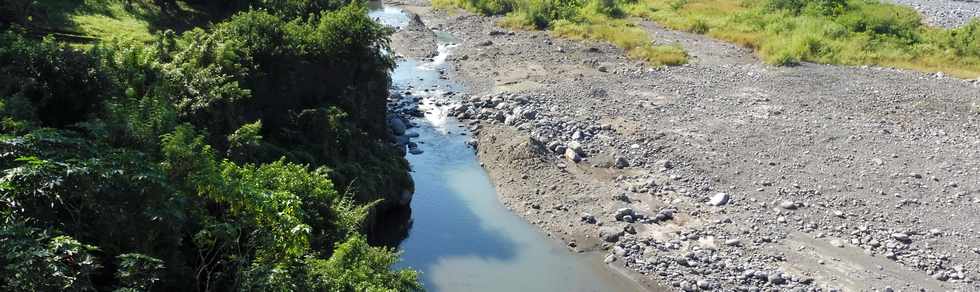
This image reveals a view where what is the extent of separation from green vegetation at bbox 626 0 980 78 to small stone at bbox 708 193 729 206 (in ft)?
67.1

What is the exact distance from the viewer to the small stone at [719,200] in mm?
26228

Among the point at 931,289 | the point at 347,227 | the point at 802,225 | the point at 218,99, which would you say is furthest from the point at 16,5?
the point at 931,289

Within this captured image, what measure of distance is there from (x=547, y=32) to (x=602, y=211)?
97.8 feet

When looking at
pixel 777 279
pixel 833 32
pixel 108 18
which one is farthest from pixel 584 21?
pixel 777 279

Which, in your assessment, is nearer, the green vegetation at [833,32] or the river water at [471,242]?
the river water at [471,242]

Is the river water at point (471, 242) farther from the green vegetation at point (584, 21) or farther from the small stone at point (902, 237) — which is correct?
the green vegetation at point (584, 21)

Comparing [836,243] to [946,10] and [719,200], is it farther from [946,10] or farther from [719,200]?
[946,10]

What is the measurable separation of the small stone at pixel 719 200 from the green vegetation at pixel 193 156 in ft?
36.3

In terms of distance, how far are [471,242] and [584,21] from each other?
3424 cm

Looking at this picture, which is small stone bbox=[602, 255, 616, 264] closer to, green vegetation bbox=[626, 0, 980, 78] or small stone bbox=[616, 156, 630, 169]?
small stone bbox=[616, 156, 630, 169]

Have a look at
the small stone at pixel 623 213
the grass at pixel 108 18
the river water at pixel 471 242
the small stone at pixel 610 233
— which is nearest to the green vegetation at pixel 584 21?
the river water at pixel 471 242

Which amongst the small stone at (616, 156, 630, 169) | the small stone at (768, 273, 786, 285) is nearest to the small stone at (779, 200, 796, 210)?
the small stone at (768, 273, 786, 285)

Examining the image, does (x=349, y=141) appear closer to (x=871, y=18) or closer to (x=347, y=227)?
(x=347, y=227)

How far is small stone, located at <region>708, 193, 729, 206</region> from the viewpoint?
86.1 feet
